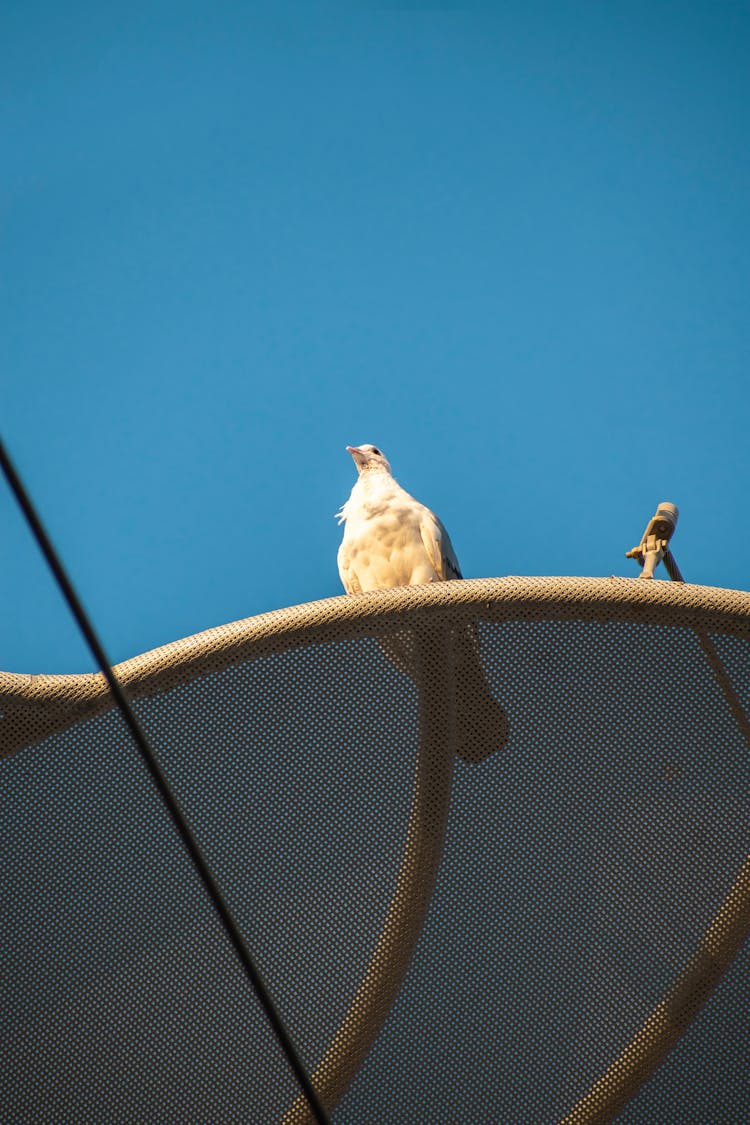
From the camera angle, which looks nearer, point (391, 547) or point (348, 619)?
point (348, 619)

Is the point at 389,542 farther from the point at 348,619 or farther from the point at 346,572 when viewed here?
the point at 348,619

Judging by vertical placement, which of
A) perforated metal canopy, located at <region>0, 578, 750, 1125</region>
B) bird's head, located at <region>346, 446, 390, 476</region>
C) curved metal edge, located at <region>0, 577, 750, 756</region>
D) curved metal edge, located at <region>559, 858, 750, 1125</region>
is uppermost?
bird's head, located at <region>346, 446, 390, 476</region>

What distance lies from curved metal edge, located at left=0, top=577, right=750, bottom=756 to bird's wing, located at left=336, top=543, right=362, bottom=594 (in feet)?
11.8

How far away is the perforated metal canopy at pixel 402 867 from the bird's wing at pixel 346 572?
357 centimetres

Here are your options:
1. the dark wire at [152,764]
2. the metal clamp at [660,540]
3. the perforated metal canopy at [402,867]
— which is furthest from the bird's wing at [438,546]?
the dark wire at [152,764]

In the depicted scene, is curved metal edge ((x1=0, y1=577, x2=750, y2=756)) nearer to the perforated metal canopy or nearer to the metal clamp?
the perforated metal canopy

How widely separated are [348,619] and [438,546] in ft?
11.8

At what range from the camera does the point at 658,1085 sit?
2.22 m

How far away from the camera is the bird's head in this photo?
22.9 ft

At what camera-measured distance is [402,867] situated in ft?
7.10

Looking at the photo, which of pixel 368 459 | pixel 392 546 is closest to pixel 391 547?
pixel 392 546

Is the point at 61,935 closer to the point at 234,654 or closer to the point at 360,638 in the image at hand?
the point at 234,654

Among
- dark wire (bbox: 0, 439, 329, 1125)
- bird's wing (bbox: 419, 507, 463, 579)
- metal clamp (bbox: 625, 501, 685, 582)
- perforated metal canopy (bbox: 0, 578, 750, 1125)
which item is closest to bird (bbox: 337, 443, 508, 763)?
bird's wing (bbox: 419, 507, 463, 579)

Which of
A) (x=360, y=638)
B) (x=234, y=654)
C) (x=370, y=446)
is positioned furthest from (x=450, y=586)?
(x=370, y=446)
